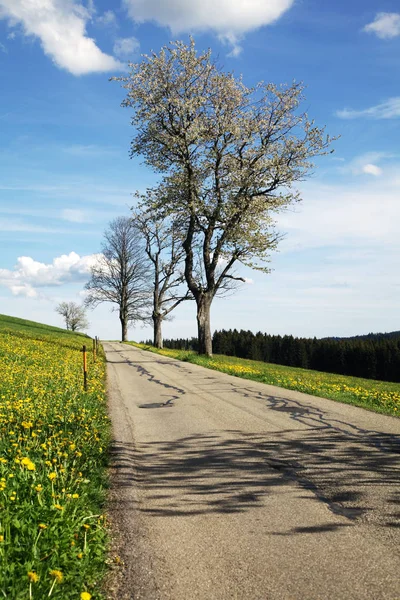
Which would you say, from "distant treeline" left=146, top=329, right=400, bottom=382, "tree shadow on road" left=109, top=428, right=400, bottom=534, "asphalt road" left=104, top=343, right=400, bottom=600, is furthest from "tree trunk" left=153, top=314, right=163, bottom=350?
"tree shadow on road" left=109, top=428, right=400, bottom=534

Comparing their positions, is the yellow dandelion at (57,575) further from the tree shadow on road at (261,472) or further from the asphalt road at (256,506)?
the tree shadow on road at (261,472)

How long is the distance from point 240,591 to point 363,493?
260 cm

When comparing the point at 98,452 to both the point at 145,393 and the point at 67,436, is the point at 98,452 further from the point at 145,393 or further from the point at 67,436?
the point at 145,393

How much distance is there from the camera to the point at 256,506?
5.43 meters

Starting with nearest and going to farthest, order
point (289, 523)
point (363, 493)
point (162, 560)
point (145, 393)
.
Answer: point (162, 560) → point (289, 523) → point (363, 493) → point (145, 393)

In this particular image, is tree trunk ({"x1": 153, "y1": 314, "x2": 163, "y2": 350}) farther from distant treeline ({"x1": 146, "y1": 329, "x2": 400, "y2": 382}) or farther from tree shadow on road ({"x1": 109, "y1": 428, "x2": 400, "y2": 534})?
tree shadow on road ({"x1": 109, "y1": 428, "x2": 400, "y2": 534})

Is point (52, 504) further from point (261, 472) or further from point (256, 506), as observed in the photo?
point (261, 472)

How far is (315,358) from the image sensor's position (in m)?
90.1

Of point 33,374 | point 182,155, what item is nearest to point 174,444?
point 33,374

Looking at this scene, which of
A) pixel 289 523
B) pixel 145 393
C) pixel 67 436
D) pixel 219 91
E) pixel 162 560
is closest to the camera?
pixel 162 560

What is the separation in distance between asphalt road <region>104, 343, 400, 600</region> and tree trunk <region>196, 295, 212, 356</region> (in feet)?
64.4

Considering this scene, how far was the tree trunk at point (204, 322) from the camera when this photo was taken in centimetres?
3036

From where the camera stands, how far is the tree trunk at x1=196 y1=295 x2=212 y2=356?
30.4 metres

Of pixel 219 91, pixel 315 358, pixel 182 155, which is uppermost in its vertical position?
pixel 219 91
